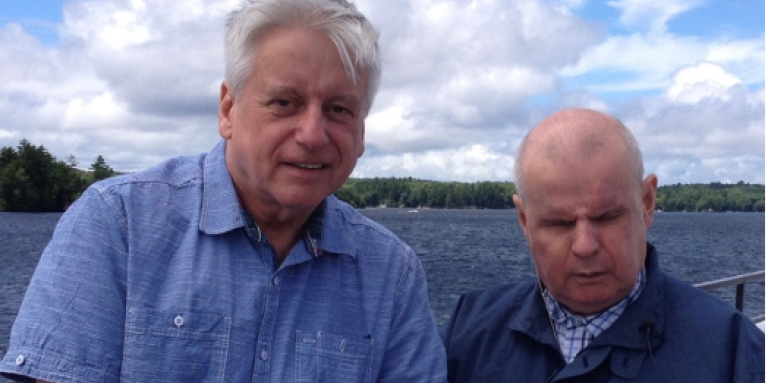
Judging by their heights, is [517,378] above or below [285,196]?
below

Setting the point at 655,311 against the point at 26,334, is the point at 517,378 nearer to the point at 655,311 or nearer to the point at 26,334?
the point at 655,311

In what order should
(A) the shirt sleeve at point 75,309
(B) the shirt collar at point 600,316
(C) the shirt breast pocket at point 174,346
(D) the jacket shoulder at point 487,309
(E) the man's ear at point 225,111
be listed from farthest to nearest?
(D) the jacket shoulder at point 487,309 → (B) the shirt collar at point 600,316 → (E) the man's ear at point 225,111 → (C) the shirt breast pocket at point 174,346 → (A) the shirt sleeve at point 75,309

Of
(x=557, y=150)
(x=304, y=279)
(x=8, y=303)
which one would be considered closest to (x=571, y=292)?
(x=557, y=150)

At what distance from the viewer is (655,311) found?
9.01ft

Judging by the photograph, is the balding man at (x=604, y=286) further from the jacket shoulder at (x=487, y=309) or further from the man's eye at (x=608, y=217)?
the jacket shoulder at (x=487, y=309)

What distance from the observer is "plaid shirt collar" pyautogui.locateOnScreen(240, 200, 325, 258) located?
2312mm

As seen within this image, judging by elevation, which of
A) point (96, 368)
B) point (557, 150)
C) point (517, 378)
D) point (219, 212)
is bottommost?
point (517, 378)

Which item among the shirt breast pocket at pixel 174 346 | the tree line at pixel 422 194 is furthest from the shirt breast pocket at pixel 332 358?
the tree line at pixel 422 194

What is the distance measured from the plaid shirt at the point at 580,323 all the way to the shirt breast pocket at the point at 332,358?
2.68 ft

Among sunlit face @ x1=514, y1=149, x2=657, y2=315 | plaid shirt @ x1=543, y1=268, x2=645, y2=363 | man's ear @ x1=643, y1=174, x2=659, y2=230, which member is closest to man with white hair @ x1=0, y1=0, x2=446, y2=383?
sunlit face @ x1=514, y1=149, x2=657, y2=315

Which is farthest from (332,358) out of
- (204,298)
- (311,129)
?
(311,129)

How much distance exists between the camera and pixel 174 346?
211cm

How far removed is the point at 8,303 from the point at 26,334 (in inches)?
1312

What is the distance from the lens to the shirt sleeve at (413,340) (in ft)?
8.32
